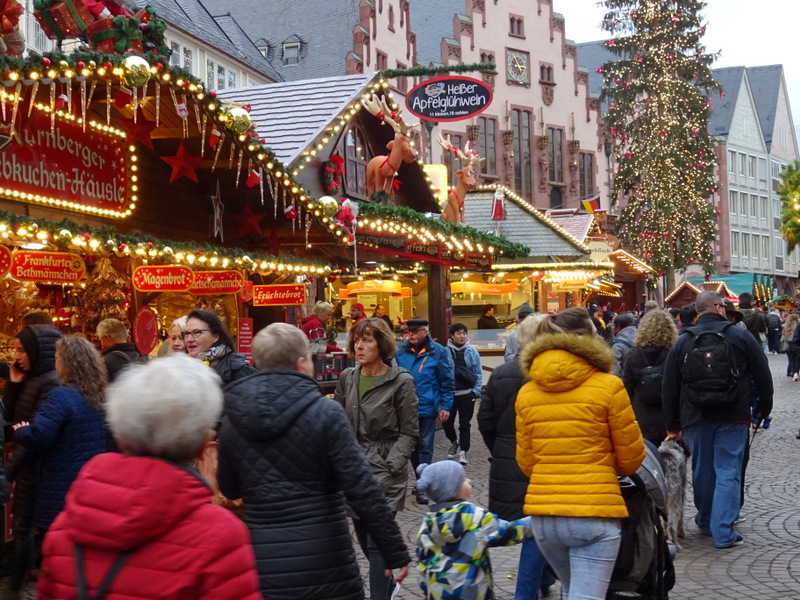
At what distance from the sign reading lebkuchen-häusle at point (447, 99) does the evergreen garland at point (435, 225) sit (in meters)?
1.85

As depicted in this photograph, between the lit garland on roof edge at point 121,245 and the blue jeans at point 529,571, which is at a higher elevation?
the lit garland on roof edge at point 121,245

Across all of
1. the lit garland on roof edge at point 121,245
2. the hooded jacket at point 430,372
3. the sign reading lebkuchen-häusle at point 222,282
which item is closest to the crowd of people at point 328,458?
the lit garland on roof edge at point 121,245

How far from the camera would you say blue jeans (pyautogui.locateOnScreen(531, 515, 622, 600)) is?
15.8ft

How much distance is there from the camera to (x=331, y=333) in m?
15.6

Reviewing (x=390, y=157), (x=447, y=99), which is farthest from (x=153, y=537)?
(x=447, y=99)

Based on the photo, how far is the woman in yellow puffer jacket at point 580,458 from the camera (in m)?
4.82

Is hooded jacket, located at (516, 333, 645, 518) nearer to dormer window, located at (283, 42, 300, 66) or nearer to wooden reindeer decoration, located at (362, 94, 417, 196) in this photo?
wooden reindeer decoration, located at (362, 94, 417, 196)

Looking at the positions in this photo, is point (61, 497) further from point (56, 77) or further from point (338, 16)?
point (338, 16)

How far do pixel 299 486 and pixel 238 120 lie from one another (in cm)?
711

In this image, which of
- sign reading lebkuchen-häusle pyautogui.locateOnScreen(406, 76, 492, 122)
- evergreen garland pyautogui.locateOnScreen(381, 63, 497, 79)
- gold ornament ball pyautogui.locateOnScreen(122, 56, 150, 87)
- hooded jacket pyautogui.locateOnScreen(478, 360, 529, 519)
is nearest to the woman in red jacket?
hooded jacket pyautogui.locateOnScreen(478, 360, 529, 519)

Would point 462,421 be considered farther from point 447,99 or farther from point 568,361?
point 568,361

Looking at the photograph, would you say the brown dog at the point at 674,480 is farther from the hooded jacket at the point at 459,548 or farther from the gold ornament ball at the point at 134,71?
the gold ornament ball at the point at 134,71

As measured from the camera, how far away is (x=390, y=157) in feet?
56.8

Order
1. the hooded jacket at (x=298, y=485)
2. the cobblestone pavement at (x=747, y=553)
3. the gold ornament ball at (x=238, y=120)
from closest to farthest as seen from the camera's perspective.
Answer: the hooded jacket at (x=298, y=485) < the cobblestone pavement at (x=747, y=553) < the gold ornament ball at (x=238, y=120)
